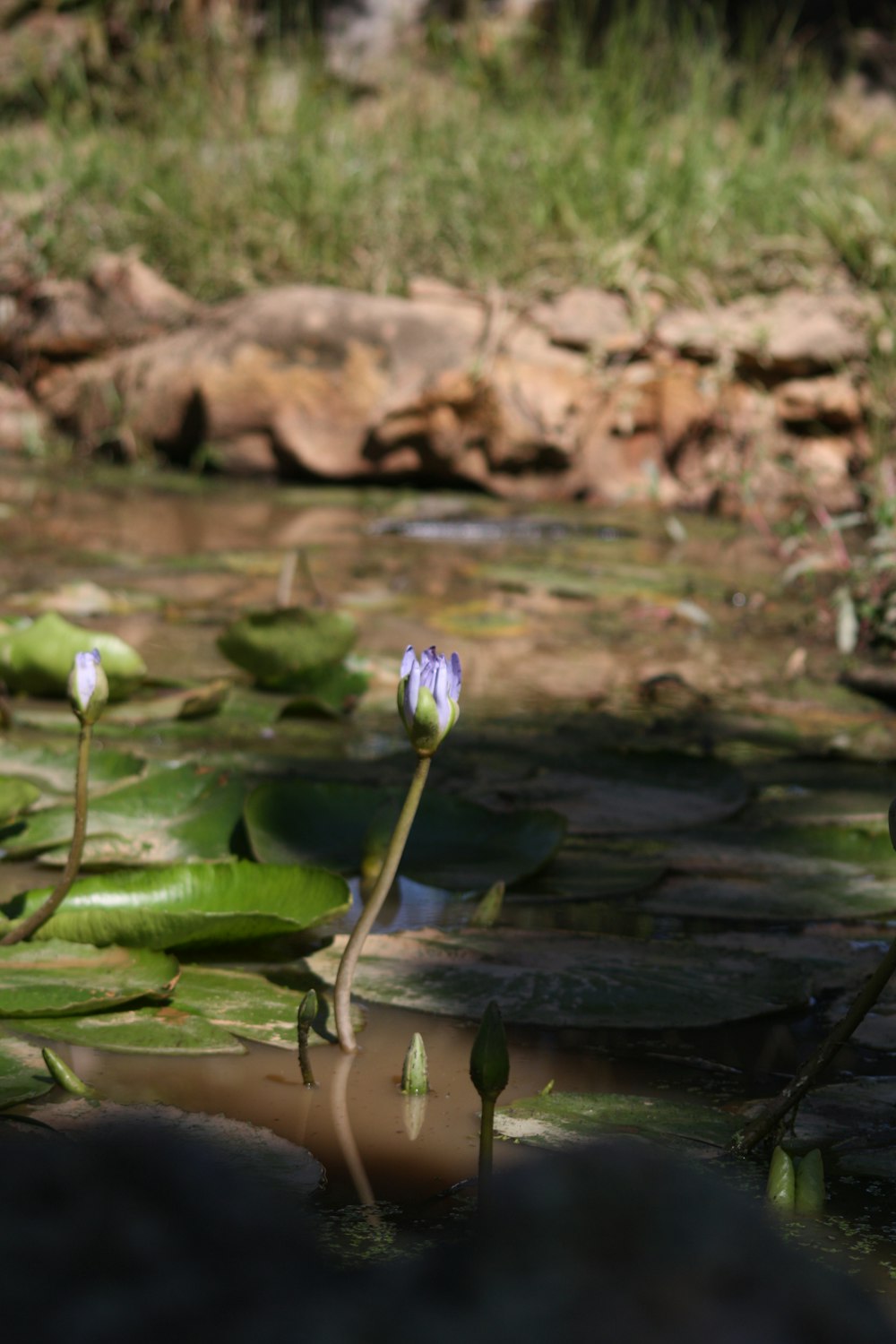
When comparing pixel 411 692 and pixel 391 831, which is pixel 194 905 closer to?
pixel 391 831

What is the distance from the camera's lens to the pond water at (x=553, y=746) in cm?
97

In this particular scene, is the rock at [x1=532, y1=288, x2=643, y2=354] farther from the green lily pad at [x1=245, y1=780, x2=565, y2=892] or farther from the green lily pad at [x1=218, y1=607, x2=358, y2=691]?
the green lily pad at [x1=245, y1=780, x2=565, y2=892]

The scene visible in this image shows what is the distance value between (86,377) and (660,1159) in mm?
5193

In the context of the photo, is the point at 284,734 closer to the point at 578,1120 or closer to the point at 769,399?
the point at 578,1120

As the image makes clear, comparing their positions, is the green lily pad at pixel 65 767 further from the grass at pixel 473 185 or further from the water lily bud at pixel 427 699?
the grass at pixel 473 185

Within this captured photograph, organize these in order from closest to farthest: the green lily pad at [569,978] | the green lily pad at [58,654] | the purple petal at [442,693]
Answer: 1. the purple petal at [442,693]
2. the green lily pad at [569,978]
3. the green lily pad at [58,654]

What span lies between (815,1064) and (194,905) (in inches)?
23.3

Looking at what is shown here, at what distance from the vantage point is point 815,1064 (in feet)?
2.54

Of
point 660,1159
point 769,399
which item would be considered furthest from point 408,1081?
point 769,399

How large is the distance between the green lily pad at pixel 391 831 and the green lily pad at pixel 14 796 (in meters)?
0.22

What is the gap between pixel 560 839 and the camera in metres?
1.39

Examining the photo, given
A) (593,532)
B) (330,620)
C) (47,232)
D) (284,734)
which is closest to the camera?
(284,734)

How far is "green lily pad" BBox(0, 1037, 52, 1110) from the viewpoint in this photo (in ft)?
2.80

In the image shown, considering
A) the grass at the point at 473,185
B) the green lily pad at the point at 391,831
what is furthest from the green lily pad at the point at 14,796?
the grass at the point at 473,185
